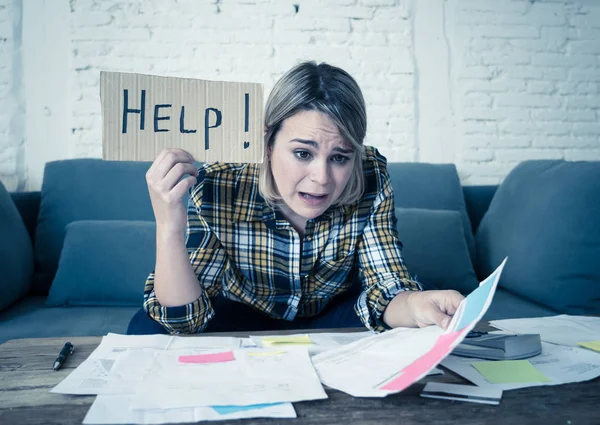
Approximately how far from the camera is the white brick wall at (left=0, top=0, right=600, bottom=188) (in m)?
2.30

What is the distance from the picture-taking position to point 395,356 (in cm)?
70

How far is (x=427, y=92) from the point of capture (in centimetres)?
252

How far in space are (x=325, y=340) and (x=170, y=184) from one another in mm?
398

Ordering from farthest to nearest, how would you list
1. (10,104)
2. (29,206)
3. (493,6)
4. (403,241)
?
(493,6) < (10,104) < (29,206) < (403,241)

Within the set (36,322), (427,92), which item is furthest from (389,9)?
(36,322)

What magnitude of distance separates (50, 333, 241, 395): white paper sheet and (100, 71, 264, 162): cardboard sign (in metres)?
0.31

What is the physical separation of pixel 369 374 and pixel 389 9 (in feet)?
7.37

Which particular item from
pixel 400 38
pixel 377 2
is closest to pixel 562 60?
pixel 400 38

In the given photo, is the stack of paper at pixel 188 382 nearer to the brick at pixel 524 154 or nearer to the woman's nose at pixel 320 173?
the woman's nose at pixel 320 173

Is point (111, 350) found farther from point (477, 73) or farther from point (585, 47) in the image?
point (585, 47)

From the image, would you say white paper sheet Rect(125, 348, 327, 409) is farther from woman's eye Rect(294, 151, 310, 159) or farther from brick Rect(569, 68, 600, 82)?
brick Rect(569, 68, 600, 82)

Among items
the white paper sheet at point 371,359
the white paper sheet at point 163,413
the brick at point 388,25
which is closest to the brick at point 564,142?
the brick at point 388,25

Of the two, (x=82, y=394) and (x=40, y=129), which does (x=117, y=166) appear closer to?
(x=40, y=129)

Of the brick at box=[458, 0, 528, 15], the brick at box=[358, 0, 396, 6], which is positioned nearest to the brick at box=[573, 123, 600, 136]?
the brick at box=[458, 0, 528, 15]
